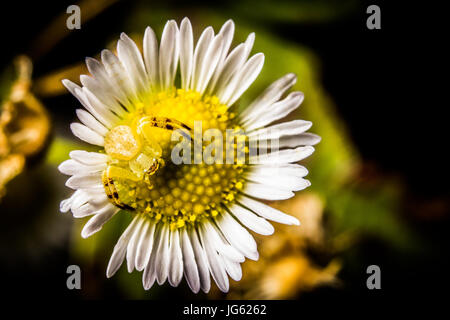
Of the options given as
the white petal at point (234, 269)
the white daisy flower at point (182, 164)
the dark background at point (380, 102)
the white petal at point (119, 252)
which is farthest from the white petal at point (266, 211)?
the dark background at point (380, 102)

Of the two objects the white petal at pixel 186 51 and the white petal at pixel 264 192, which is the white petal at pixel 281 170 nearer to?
the white petal at pixel 264 192

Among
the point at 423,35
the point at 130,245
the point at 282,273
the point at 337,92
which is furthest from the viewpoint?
the point at 337,92

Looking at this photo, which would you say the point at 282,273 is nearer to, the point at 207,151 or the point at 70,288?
the point at 207,151

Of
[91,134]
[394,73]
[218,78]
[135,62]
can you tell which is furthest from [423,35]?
[91,134]

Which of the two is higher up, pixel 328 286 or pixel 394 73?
pixel 394 73

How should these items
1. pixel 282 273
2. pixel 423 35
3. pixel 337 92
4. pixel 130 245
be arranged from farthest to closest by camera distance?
pixel 337 92 < pixel 423 35 < pixel 282 273 < pixel 130 245

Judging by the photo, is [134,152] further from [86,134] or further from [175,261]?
[175,261]

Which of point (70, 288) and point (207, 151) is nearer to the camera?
point (207, 151)

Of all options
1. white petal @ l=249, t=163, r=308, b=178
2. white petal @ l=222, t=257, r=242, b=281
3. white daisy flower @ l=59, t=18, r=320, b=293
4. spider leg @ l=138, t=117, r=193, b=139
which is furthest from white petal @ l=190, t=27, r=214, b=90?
white petal @ l=222, t=257, r=242, b=281
